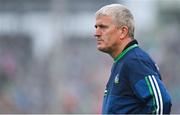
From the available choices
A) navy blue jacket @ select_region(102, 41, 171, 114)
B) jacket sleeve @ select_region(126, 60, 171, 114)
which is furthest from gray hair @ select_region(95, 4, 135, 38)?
jacket sleeve @ select_region(126, 60, 171, 114)

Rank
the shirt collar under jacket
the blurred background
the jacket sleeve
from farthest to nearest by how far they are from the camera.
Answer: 1. the blurred background
2. the shirt collar under jacket
3. the jacket sleeve

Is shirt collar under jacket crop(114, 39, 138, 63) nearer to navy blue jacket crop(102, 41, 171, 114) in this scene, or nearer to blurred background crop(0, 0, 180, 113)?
navy blue jacket crop(102, 41, 171, 114)

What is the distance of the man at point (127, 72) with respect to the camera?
6570mm

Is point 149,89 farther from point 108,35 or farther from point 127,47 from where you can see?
point 108,35

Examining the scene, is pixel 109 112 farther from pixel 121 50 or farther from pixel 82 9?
pixel 82 9

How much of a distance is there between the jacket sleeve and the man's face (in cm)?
28

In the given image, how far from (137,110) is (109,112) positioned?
23 centimetres

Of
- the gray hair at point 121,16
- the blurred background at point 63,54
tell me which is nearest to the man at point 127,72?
the gray hair at point 121,16

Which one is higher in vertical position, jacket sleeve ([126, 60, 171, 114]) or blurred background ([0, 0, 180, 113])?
jacket sleeve ([126, 60, 171, 114])

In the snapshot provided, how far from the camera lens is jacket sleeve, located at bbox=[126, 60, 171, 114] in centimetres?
655

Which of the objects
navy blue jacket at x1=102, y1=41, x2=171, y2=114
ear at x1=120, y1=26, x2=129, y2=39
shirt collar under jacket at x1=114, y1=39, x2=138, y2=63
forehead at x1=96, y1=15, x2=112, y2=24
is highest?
forehead at x1=96, y1=15, x2=112, y2=24

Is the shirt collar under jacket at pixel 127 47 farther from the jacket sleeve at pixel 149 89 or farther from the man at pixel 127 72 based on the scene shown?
the jacket sleeve at pixel 149 89

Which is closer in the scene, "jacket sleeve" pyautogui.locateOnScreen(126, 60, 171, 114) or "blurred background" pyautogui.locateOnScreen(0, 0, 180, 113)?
"jacket sleeve" pyautogui.locateOnScreen(126, 60, 171, 114)

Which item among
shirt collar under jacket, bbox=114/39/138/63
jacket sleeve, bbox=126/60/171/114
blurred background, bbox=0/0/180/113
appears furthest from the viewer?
blurred background, bbox=0/0/180/113
